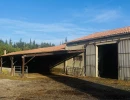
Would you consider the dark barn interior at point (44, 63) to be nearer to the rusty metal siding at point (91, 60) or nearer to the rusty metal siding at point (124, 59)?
the rusty metal siding at point (91, 60)

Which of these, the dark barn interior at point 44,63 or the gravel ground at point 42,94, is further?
the dark barn interior at point 44,63

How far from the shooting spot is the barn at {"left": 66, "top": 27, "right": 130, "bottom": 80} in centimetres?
2166

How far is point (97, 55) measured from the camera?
83.7ft

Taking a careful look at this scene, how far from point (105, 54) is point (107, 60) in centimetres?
108

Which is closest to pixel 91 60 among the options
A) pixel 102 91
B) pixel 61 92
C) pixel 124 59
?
pixel 124 59

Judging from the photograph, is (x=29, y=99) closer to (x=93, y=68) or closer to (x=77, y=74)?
(x=93, y=68)

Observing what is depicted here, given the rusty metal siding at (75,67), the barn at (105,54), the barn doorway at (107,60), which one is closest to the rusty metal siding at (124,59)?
the barn at (105,54)

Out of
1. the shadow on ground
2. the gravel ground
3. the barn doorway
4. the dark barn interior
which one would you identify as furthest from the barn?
the gravel ground

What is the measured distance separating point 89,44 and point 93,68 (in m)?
2.89

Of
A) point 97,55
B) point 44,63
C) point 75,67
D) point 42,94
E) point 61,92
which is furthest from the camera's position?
point 44,63

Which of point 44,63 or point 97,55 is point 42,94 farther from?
point 44,63

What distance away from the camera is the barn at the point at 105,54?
71.1 feet

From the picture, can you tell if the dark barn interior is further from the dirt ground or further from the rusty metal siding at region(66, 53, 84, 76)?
the dirt ground

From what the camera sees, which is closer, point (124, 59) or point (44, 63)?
point (124, 59)
